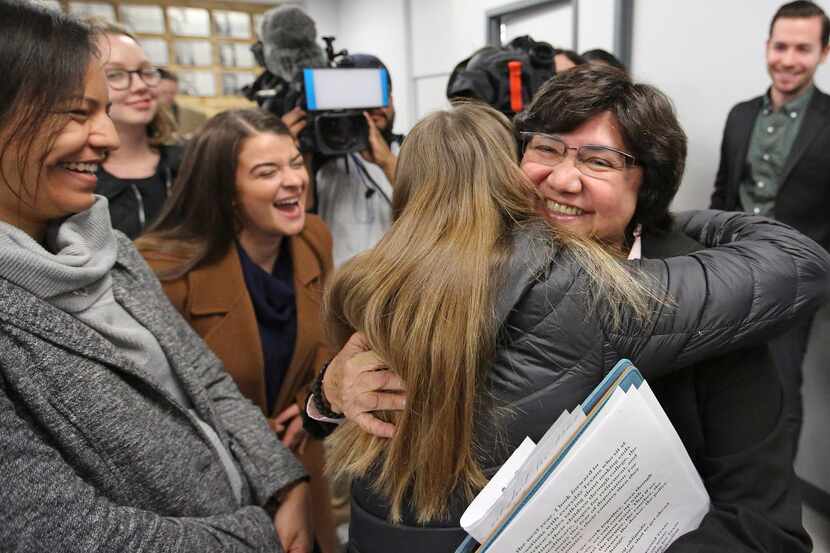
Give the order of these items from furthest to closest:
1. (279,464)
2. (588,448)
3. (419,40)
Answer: (419,40), (279,464), (588,448)

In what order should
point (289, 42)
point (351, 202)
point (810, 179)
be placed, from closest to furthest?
point (810, 179)
point (289, 42)
point (351, 202)

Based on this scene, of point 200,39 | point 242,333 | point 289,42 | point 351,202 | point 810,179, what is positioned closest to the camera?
point 242,333

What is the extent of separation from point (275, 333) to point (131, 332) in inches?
21.9

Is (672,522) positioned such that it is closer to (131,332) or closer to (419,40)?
(131,332)

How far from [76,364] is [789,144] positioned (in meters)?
2.24

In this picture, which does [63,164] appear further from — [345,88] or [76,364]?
[345,88]

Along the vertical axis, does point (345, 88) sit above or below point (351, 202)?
above

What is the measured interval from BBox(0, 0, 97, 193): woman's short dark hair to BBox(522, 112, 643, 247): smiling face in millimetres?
729

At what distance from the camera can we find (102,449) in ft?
2.56

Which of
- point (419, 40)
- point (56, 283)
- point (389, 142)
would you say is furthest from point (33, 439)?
point (419, 40)

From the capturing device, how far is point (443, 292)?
27.2 inches

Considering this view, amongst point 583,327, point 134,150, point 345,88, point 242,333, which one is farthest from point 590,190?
A: point 134,150

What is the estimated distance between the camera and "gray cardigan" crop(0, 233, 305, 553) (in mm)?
684

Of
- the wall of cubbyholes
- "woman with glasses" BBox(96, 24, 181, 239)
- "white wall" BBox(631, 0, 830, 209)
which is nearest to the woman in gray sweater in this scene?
"woman with glasses" BBox(96, 24, 181, 239)
